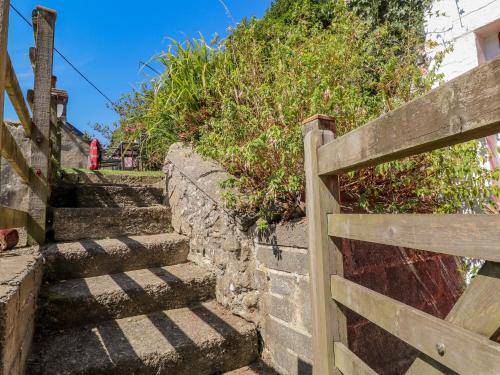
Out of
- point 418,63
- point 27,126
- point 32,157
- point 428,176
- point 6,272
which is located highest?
point 418,63

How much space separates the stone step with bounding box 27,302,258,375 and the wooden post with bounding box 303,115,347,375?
29.1 inches

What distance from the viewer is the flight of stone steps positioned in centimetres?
171

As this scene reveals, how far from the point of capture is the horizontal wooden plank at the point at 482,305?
27.8 inches

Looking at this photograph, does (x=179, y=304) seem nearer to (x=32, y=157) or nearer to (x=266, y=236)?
(x=266, y=236)

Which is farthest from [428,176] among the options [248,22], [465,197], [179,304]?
[248,22]

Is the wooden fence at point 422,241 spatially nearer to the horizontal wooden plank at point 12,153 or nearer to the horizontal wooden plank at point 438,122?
the horizontal wooden plank at point 438,122

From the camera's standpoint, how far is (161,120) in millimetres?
3633

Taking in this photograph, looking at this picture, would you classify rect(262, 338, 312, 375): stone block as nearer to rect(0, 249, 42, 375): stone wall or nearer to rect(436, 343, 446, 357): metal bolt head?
rect(436, 343, 446, 357): metal bolt head

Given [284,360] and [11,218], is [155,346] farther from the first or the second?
[11,218]

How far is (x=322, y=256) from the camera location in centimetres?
137

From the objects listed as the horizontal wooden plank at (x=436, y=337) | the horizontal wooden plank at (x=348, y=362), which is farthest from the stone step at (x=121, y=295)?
the horizontal wooden plank at (x=436, y=337)

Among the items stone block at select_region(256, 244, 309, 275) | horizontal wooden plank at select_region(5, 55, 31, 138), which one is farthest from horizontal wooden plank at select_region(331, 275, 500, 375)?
horizontal wooden plank at select_region(5, 55, 31, 138)

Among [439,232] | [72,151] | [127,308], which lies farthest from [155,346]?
[72,151]

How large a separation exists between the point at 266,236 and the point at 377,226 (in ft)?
3.59
